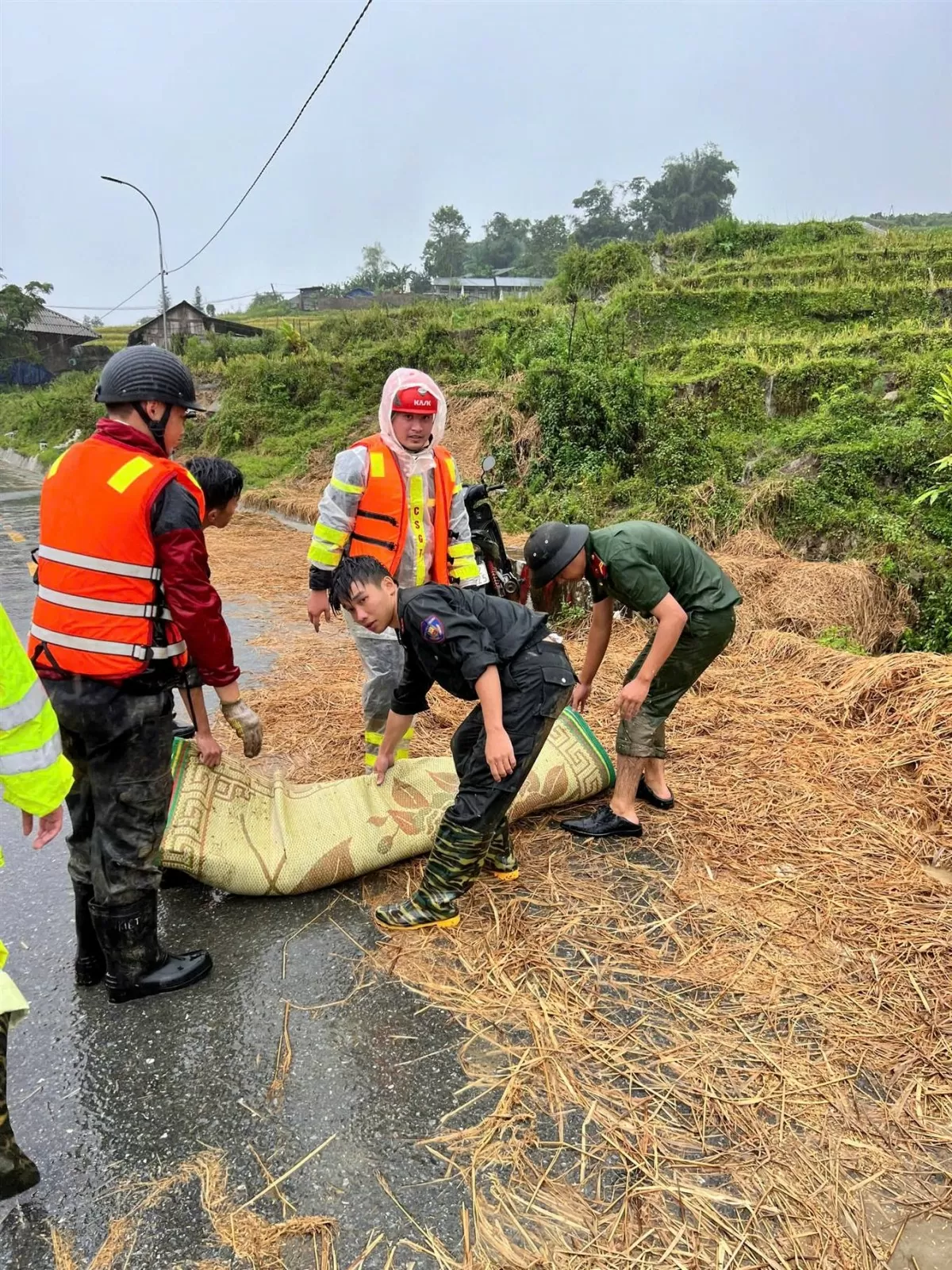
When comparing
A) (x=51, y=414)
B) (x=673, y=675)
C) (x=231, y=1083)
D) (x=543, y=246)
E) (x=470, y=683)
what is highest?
(x=543, y=246)

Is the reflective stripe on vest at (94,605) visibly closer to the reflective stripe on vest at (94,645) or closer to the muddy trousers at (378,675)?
the reflective stripe on vest at (94,645)

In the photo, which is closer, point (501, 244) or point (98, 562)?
point (98, 562)

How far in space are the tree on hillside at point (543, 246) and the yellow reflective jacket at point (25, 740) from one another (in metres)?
79.0

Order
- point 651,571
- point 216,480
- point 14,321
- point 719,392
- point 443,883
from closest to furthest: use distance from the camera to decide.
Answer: point 443,883 < point 216,480 < point 651,571 < point 719,392 < point 14,321

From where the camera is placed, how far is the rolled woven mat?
2961mm

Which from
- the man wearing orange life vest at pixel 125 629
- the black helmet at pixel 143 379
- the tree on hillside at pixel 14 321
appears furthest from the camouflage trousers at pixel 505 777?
the tree on hillside at pixel 14 321

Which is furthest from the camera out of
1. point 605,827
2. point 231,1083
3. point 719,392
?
point 719,392

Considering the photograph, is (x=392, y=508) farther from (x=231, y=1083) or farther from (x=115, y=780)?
(x=231, y=1083)

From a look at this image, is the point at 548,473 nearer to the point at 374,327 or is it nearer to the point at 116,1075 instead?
the point at 116,1075

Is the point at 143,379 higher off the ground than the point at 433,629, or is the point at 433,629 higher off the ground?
the point at 143,379

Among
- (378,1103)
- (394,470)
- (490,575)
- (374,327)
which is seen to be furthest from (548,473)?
(374,327)

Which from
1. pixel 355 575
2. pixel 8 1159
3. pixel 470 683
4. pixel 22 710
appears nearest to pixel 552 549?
pixel 470 683

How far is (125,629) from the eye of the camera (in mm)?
2383

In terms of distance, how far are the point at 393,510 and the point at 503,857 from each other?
1.60 meters
